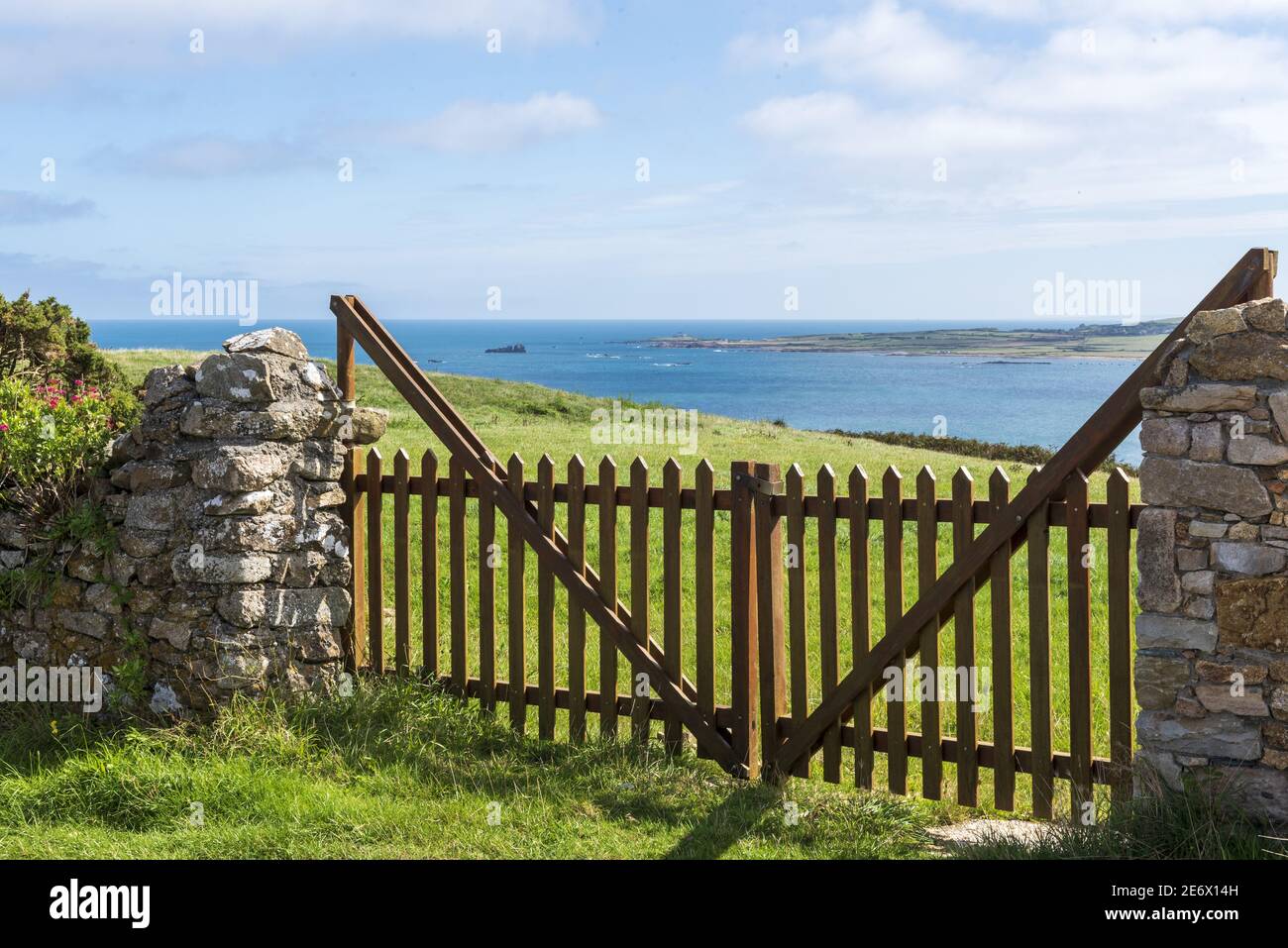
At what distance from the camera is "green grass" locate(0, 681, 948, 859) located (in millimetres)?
4820

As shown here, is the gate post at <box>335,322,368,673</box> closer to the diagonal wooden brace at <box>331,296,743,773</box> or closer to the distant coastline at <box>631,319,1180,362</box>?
the diagonal wooden brace at <box>331,296,743,773</box>

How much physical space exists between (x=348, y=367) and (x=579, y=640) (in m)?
2.19

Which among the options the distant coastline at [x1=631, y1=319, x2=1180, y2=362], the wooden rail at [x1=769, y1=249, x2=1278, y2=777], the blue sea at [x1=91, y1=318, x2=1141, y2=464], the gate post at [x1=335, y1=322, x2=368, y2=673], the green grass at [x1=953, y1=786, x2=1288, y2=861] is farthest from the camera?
the distant coastline at [x1=631, y1=319, x2=1180, y2=362]

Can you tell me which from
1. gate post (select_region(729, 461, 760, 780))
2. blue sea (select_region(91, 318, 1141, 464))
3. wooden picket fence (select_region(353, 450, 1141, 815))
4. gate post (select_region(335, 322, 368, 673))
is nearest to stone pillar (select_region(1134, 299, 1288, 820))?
wooden picket fence (select_region(353, 450, 1141, 815))

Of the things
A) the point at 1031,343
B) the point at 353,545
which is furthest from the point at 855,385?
the point at 353,545

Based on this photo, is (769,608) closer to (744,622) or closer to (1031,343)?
(744,622)

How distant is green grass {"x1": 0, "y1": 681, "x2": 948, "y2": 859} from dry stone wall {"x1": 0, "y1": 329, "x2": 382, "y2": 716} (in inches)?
13.7

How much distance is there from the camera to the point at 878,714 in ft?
22.6

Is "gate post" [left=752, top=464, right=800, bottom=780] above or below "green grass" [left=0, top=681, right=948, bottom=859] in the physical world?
above

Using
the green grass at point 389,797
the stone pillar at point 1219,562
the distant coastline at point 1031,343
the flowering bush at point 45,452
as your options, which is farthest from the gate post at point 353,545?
the distant coastline at point 1031,343

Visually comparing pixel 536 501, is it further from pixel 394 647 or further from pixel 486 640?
pixel 394 647

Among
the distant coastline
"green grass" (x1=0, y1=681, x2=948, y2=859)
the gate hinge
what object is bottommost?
"green grass" (x1=0, y1=681, x2=948, y2=859)

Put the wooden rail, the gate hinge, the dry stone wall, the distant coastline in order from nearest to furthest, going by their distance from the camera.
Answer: the wooden rail → the gate hinge → the dry stone wall → the distant coastline

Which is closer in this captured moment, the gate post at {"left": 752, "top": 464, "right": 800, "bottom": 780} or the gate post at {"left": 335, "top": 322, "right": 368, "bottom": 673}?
the gate post at {"left": 752, "top": 464, "right": 800, "bottom": 780}
